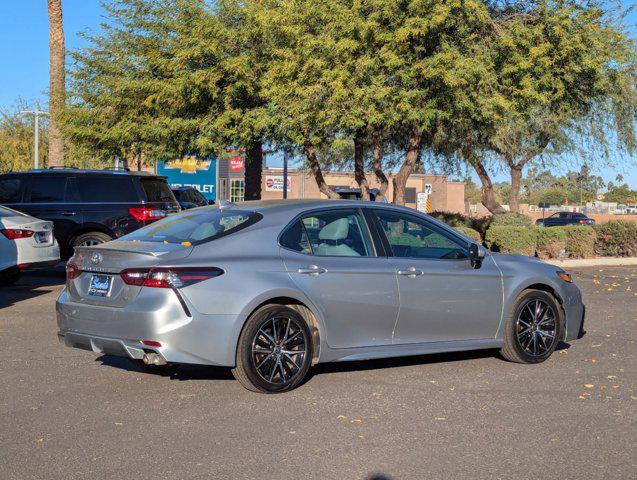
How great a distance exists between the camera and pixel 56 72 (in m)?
23.3

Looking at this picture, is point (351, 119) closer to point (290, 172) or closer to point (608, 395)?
point (608, 395)

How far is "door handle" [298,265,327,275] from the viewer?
6.93 metres

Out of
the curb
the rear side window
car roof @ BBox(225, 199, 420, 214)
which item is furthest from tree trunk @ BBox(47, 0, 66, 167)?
car roof @ BBox(225, 199, 420, 214)

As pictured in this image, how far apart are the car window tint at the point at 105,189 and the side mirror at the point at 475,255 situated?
9622mm

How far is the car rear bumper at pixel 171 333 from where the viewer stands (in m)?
6.39

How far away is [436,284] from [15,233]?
Result: 7.99 metres

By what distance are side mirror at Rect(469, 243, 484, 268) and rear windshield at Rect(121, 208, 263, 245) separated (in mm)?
2109

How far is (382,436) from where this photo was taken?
570 cm

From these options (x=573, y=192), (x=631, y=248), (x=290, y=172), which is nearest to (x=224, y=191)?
(x=290, y=172)

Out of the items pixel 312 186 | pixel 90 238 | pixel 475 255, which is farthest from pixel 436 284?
pixel 312 186

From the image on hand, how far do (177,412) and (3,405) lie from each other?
1389mm

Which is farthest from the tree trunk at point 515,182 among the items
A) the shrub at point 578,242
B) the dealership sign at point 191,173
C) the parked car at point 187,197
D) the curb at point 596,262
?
the dealership sign at point 191,173

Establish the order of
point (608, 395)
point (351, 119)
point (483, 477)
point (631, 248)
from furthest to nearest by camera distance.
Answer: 1. point (631, 248)
2. point (351, 119)
3. point (608, 395)
4. point (483, 477)

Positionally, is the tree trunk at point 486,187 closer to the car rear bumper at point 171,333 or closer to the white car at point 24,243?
the white car at point 24,243
